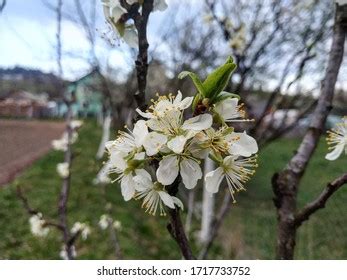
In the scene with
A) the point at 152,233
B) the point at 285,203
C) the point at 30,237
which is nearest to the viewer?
the point at 285,203

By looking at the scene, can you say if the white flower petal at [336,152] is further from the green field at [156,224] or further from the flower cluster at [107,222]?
the green field at [156,224]

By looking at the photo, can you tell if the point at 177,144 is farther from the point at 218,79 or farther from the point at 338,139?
the point at 338,139

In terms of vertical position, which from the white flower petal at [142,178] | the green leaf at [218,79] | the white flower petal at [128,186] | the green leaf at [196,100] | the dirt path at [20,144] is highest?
the green leaf at [218,79]

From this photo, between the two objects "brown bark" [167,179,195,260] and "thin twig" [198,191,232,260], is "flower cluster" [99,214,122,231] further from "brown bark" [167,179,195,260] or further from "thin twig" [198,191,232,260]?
"brown bark" [167,179,195,260]

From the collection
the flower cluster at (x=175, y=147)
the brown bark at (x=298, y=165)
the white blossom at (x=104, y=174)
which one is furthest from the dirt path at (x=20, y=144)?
the flower cluster at (x=175, y=147)

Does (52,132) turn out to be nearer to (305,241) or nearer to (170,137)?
(305,241)

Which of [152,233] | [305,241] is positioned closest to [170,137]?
[305,241]
